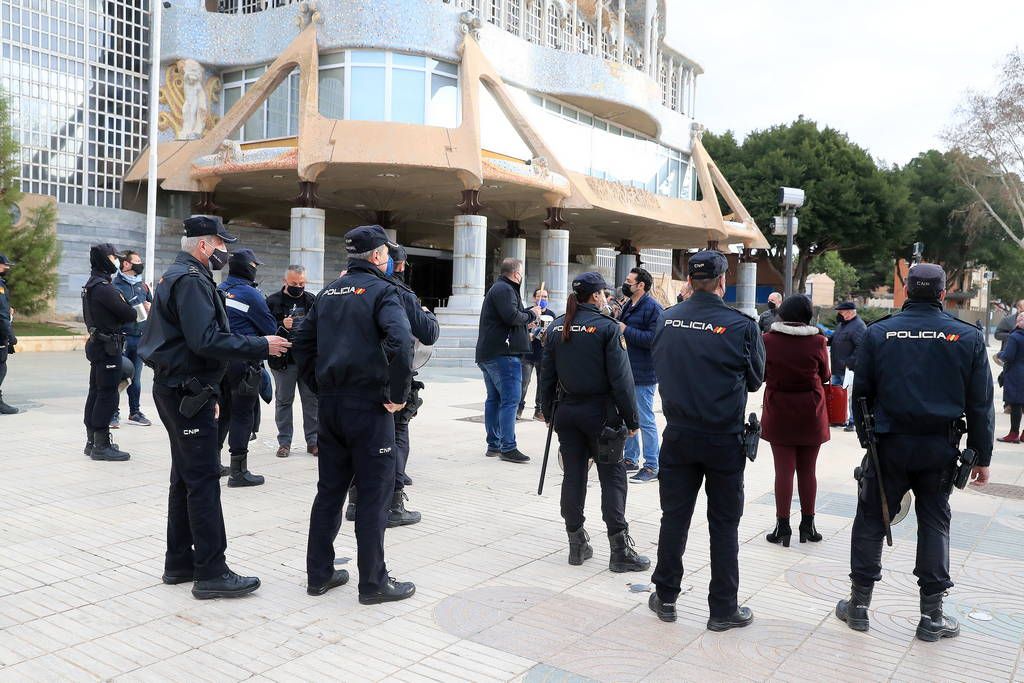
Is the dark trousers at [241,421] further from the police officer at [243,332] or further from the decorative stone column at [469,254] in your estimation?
the decorative stone column at [469,254]

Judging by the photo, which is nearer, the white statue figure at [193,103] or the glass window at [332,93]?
the glass window at [332,93]

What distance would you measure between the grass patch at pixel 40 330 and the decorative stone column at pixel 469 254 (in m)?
10.2

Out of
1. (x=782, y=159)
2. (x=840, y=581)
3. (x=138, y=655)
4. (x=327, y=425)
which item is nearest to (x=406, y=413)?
(x=327, y=425)

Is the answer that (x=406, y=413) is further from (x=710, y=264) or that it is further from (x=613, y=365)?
(x=710, y=264)

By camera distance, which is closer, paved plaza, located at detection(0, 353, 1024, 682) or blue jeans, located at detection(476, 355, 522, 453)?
paved plaza, located at detection(0, 353, 1024, 682)

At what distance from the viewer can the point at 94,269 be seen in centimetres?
781

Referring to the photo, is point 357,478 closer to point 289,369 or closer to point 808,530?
point 808,530

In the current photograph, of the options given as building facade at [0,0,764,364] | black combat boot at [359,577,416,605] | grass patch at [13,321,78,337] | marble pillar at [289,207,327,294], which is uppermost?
building facade at [0,0,764,364]

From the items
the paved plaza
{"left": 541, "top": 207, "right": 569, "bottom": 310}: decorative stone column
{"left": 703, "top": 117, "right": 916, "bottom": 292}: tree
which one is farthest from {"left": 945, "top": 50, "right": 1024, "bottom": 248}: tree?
the paved plaza

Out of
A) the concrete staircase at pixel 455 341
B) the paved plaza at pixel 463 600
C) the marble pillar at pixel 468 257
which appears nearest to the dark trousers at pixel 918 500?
the paved plaza at pixel 463 600

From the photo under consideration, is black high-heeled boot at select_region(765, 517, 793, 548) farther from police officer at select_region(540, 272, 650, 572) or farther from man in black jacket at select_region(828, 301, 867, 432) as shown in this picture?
man in black jacket at select_region(828, 301, 867, 432)

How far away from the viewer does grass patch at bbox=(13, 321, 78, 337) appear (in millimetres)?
20688

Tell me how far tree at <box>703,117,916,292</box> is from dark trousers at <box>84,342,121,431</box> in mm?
39156

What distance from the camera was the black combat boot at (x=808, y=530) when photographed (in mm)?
5680
